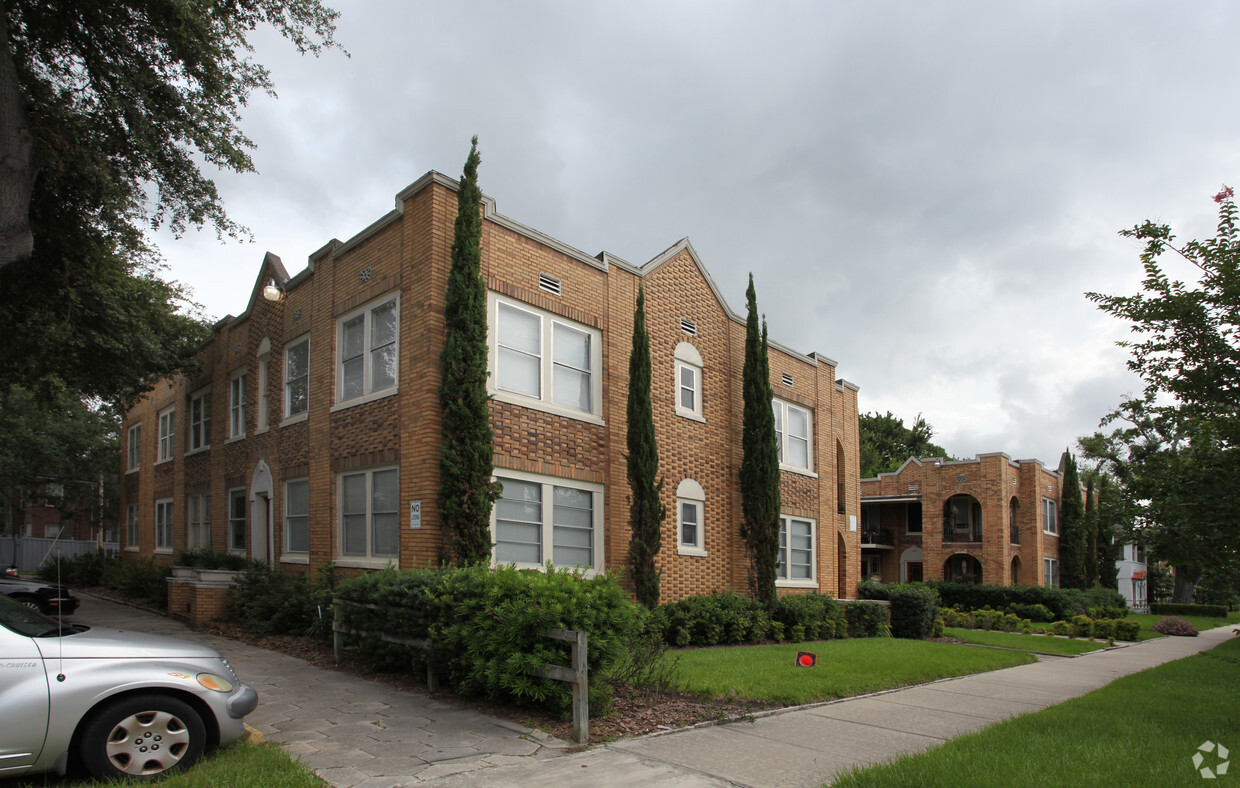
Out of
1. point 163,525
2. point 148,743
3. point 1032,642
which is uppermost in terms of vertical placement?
point 148,743

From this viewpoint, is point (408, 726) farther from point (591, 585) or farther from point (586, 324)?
point (586, 324)

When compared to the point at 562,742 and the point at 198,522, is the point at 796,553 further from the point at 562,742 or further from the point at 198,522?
the point at 198,522

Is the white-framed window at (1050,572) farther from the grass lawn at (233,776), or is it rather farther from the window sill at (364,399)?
the grass lawn at (233,776)

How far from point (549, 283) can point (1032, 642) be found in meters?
16.1

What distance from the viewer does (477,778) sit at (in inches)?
234

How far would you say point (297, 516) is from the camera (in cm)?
1590

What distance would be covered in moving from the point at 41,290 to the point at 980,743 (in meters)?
14.9

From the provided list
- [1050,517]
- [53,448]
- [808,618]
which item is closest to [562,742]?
[808,618]

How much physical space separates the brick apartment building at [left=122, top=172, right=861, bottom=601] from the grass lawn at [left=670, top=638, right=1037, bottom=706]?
119 inches

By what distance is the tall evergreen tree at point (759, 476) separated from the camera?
58.9 ft

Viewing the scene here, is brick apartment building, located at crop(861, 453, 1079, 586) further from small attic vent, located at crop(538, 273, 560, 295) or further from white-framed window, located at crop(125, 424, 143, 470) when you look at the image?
white-framed window, located at crop(125, 424, 143, 470)

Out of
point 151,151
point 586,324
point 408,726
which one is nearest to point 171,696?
point 408,726

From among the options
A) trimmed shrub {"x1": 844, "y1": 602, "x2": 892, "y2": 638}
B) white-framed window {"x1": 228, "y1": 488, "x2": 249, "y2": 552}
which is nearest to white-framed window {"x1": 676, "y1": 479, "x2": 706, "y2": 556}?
trimmed shrub {"x1": 844, "y1": 602, "x2": 892, "y2": 638}

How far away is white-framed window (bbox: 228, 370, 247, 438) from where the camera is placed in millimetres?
18984
